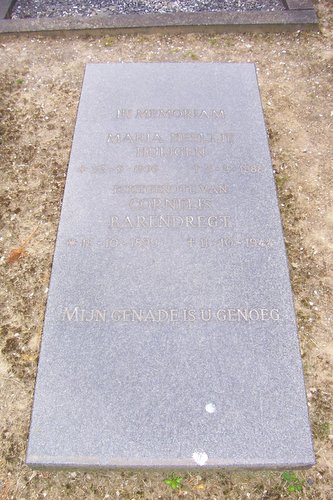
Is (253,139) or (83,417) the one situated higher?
(253,139)

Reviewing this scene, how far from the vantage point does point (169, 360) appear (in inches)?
82.7

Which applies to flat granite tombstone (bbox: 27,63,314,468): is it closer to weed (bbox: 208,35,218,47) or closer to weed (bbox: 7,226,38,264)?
weed (bbox: 7,226,38,264)

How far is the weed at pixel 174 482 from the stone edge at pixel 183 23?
380 cm

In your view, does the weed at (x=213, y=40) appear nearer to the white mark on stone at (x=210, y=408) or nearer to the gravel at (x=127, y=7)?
the gravel at (x=127, y=7)

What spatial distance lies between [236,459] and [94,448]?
62 cm

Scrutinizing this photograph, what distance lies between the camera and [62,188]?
3.23 metres

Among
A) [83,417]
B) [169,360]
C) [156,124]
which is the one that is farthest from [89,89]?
[83,417]

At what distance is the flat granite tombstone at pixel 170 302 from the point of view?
1.94m

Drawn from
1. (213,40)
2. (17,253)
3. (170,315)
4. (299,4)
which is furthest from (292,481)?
(299,4)

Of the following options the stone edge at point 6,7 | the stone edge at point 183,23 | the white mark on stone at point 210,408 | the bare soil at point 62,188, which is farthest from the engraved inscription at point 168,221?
the stone edge at point 6,7

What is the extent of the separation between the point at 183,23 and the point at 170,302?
10.1 feet

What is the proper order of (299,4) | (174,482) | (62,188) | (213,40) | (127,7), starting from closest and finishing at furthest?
1. (174,482)
2. (62,188)
3. (213,40)
4. (299,4)
5. (127,7)

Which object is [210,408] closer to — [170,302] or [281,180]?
[170,302]

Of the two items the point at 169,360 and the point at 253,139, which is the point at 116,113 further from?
the point at 169,360
